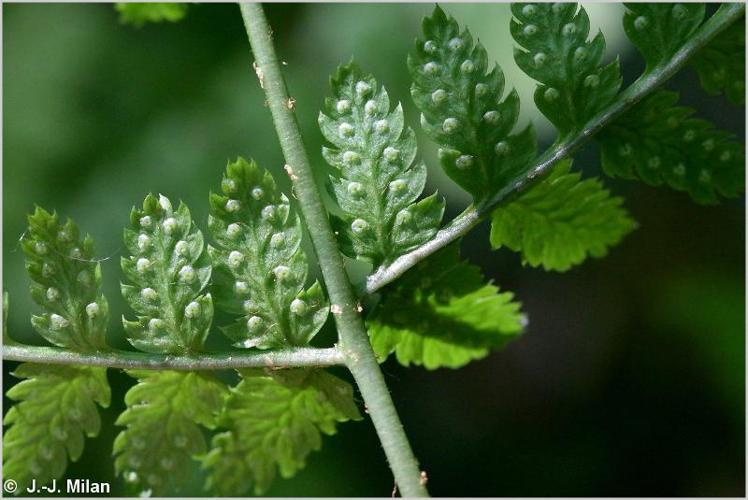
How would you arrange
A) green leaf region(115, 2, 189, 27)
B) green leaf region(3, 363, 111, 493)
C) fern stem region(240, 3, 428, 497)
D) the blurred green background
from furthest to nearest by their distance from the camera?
1. the blurred green background
2. green leaf region(115, 2, 189, 27)
3. green leaf region(3, 363, 111, 493)
4. fern stem region(240, 3, 428, 497)

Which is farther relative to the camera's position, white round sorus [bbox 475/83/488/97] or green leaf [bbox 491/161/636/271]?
green leaf [bbox 491/161/636/271]

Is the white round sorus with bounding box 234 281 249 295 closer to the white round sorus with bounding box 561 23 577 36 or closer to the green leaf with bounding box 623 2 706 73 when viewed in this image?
the white round sorus with bounding box 561 23 577 36

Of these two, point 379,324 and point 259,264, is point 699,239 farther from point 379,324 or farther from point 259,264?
point 259,264

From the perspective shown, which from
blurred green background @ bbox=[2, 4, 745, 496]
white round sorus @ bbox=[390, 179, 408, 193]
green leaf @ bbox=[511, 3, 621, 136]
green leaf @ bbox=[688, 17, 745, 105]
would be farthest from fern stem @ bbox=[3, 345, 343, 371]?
blurred green background @ bbox=[2, 4, 745, 496]

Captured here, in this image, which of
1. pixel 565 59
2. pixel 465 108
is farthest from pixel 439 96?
pixel 565 59

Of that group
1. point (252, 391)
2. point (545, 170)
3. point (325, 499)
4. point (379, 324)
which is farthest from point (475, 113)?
point (325, 499)

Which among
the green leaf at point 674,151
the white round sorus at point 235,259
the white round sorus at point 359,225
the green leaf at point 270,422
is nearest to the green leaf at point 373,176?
the white round sorus at point 359,225
